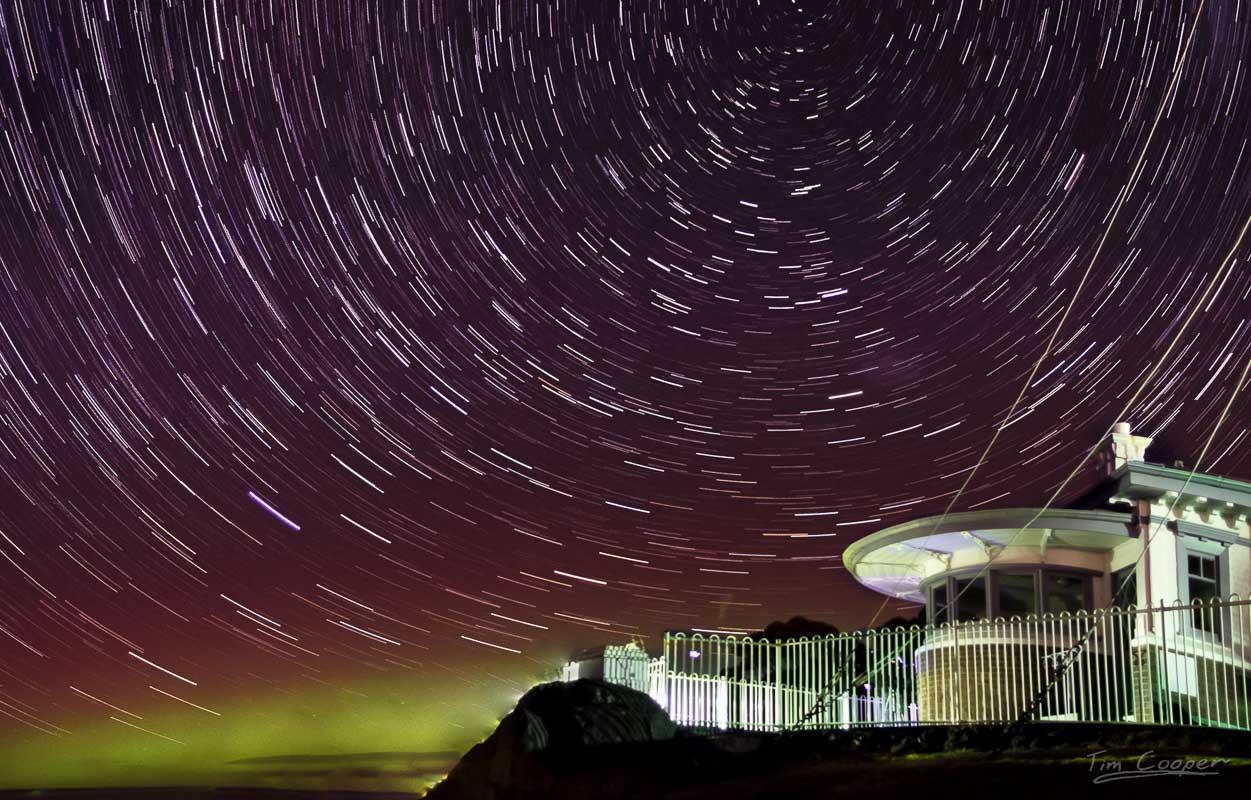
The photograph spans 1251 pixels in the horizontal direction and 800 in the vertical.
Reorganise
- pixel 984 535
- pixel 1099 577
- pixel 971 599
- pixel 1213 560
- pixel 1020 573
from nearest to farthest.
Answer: pixel 1213 560, pixel 984 535, pixel 1099 577, pixel 1020 573, pixel 971 599

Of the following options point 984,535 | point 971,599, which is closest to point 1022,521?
point 984,535

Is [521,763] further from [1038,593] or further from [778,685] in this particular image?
[1038,593]

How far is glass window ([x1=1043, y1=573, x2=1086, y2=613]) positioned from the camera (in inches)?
884

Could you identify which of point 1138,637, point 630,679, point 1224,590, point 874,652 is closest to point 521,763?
point 630,679

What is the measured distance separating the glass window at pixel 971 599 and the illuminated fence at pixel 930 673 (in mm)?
985

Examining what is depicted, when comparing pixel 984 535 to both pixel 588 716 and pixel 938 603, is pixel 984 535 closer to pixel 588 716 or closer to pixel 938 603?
pixel 938 603

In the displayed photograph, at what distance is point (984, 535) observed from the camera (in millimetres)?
22406

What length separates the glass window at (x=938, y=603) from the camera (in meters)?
23.9

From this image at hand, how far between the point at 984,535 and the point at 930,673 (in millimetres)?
2702

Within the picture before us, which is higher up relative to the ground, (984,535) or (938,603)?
(984,535)

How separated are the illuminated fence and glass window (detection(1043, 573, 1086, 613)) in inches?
30.8

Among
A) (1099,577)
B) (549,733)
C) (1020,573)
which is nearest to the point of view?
(549,733)

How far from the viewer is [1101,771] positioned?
13.5 m

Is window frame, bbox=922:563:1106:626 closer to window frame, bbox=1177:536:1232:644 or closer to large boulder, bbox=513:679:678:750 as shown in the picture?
→ window frame, bbox=1177:536:1232:644
